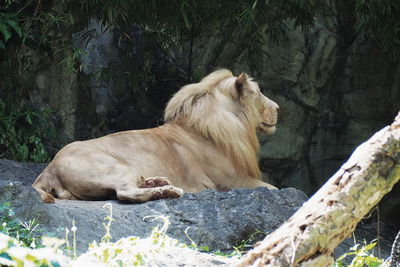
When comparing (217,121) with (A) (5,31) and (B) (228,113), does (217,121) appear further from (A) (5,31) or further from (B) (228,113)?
(A) (5,31)

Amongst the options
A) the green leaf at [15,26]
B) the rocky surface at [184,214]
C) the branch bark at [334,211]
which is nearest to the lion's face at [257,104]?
the rocky surface at [184,214]

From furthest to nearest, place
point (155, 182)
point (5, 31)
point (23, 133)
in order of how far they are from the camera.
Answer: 1. point (23, 133)
2. point (5, 31)
3. point (155, 182)

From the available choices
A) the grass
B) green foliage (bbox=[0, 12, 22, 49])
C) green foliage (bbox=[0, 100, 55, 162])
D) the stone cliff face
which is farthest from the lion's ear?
the grass

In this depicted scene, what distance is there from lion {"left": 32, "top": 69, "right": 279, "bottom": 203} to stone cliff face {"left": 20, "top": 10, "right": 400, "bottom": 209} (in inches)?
89.7

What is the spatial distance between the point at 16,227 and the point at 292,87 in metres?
6.28

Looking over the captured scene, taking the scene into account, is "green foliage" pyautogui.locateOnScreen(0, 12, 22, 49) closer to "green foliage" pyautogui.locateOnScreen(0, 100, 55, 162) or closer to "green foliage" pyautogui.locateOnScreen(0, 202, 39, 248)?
"green foliage" pyautogui.locateOnScreen(0, 100, 55, 162)

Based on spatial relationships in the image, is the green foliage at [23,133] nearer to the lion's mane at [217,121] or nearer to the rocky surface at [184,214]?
the lion's mane at [217,121]

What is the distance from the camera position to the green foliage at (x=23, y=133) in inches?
309

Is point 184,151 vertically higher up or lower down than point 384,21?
lower down

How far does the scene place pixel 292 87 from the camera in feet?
32.7

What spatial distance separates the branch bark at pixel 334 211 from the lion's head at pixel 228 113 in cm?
376

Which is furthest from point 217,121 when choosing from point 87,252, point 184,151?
point 87,252

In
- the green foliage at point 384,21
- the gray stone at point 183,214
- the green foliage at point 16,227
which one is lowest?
the gray stone at point 183,214

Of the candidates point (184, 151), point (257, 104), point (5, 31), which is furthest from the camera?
point (5, 31)
